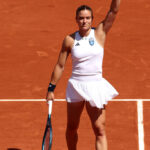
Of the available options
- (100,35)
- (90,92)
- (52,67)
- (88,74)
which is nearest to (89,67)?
(88,74)

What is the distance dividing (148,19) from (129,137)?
5.08 metres

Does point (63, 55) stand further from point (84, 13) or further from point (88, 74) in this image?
point (84, 13)

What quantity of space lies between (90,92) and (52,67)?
4798 mm

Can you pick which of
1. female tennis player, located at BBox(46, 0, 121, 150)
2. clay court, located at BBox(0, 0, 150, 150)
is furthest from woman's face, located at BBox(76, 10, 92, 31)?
clay court, located at BBox(0, 0, 150, 150)

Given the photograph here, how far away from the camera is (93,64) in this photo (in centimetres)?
792

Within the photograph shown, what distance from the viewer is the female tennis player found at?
7875 mm

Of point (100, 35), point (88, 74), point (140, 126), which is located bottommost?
point (140, 126)

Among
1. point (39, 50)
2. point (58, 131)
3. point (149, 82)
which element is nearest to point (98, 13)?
point (39, 50)

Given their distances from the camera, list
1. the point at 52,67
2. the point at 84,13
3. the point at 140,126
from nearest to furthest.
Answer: the point at 84,13 → the point at 140,126 → the point at 52,67

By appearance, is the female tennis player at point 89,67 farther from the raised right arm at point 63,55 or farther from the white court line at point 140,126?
the white court line at point 140,126

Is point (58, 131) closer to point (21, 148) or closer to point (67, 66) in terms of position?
Answer: point (21, 148)

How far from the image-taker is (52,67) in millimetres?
12703

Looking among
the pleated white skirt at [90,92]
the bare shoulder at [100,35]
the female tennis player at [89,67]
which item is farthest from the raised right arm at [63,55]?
the bare shoulder at [100,35]

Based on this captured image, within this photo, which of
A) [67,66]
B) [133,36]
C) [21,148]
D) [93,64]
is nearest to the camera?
[93,64]
